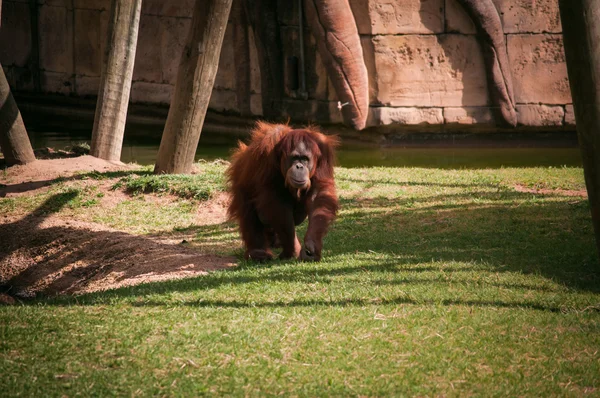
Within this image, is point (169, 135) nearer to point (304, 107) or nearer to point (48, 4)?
point (304, 107)

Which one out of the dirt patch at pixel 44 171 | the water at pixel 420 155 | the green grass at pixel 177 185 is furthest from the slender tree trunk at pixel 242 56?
the green grass at pixel 177 185

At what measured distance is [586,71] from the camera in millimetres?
4035

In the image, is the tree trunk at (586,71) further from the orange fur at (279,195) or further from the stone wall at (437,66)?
the stone wall at (437,66)

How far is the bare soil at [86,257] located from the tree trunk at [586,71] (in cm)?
269

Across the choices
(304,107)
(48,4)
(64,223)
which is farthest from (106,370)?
(48,4)

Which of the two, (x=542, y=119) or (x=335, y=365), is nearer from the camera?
(x=335, y=365)

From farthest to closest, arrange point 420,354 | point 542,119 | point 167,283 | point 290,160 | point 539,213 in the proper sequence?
1. point 542,119
2. point 539,213
3. point 290,160
4. point 167,283
5. point 420,354

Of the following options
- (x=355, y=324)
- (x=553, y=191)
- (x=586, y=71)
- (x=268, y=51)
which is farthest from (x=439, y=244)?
(x=268, y=51)

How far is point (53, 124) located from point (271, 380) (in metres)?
13.8

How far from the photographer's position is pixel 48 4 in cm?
1628

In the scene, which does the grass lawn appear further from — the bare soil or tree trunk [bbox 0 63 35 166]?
tree trunk [bbox 0 63 35 166]

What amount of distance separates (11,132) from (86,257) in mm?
3342

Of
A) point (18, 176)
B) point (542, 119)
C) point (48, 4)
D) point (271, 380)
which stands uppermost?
point (48, 4)

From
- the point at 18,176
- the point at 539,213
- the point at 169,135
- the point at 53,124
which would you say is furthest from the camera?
the point at 53,124
